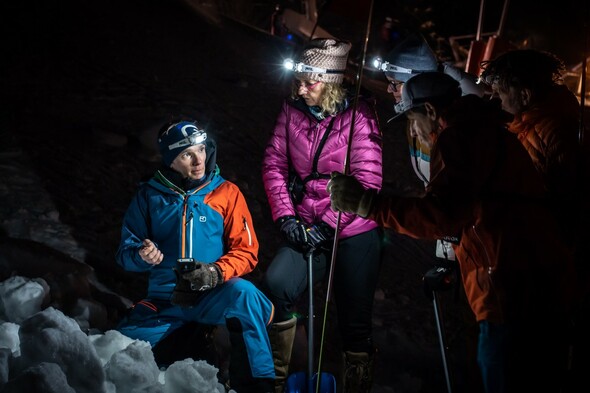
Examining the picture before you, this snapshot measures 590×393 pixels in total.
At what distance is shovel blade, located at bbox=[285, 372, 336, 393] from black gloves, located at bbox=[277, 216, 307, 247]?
91 cm

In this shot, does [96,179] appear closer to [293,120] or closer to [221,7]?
[293,120]

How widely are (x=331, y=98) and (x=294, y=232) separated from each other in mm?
1037

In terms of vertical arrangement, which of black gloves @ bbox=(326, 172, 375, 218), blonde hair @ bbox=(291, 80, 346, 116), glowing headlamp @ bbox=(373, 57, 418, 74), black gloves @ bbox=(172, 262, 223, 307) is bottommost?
black gloves @ bbox=(172, 262, 223, 307)

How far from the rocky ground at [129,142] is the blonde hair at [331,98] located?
148 cm

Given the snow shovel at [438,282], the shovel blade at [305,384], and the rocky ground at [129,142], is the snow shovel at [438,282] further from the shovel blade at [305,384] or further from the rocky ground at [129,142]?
the shovel blade at [305,384]

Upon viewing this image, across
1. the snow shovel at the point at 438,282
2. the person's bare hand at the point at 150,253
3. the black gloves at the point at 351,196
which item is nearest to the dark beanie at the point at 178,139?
the person's bare hand at the point at 150,253

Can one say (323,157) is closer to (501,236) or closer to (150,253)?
(150,253)

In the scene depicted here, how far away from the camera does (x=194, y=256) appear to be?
3.55 m

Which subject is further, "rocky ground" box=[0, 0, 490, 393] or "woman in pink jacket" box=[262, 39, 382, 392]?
"rocky ground" box=[0, 0, 490, 393]

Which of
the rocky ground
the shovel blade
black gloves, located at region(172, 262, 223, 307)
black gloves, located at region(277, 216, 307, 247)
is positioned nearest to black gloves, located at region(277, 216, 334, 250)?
black gloves, located at region(277, 216, 307, 247)

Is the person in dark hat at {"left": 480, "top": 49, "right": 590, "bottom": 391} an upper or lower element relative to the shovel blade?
upper

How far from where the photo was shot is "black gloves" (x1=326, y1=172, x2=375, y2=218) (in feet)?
8.52

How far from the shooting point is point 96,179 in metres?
6.17

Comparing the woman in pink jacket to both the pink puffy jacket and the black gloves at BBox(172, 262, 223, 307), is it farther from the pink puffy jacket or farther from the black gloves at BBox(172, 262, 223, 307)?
the black gloves at BBox(172, 262, 223, 307)
